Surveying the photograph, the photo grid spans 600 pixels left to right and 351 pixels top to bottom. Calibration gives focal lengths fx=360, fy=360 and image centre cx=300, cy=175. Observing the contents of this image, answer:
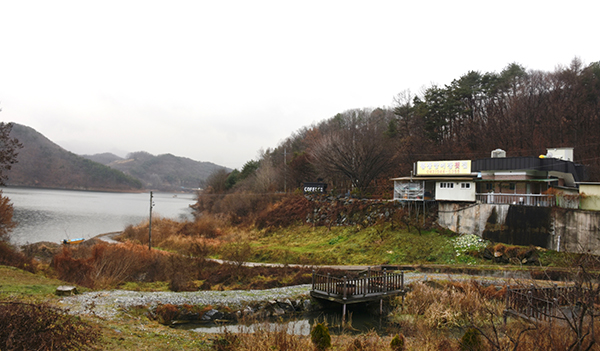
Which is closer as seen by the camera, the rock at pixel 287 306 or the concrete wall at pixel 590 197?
the rock at pixel 287 306

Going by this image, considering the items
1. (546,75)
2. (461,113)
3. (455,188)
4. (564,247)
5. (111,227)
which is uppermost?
(546,75)

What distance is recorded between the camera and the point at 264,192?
5678cm

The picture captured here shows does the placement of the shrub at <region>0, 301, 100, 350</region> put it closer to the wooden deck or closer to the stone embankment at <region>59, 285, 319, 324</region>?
the stone embankment at <region>59, 285, 319, 324</region>

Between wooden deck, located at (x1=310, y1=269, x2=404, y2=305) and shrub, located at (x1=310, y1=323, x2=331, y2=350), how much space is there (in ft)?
19.2

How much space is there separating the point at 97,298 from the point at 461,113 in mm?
48981

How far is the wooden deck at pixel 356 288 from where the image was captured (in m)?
16.4

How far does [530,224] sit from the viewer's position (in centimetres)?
2550

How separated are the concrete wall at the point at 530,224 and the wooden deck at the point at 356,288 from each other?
12323 mm

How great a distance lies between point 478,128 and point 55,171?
567ft

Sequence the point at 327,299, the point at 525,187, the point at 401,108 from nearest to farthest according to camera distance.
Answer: the point at 327,299 < the point at 525,187 < the point at 401,108

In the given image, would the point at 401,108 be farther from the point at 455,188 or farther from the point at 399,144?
the point at 455,188

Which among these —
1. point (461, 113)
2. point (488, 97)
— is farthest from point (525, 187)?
point (488, 97)

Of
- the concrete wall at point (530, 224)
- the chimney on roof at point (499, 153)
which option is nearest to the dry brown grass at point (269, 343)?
the concrete wall at point (530, 224)

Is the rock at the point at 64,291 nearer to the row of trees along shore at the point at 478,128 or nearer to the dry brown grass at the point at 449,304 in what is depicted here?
the dry brown grass at the point at 449,304
